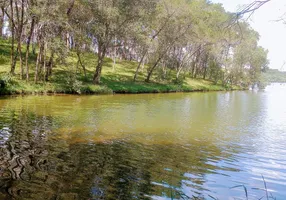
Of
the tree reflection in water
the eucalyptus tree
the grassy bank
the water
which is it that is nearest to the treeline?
the eucalyptus tree

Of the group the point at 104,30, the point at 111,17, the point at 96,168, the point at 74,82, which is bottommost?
the point at 96,168

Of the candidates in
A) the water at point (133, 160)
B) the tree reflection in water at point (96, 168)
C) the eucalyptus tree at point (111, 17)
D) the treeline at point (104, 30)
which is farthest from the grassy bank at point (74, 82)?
the tree reflection in water at point (96, 168)

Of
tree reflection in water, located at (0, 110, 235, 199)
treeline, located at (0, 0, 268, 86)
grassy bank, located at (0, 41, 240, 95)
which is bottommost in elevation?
tree reflection in water, located at (0, 110, 235, 199)

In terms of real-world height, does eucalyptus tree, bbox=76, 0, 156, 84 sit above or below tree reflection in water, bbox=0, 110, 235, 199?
above

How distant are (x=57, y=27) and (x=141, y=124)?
17505 mm

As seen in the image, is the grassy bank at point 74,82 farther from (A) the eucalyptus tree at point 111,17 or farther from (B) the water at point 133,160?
(B) the water at point 133,160

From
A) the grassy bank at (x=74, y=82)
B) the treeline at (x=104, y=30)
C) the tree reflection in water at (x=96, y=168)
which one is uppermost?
the treeline at (x=104, y=30)

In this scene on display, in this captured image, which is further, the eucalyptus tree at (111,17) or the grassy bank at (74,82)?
the eucalyptus tree at (111,17)

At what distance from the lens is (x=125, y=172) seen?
7.86 meters

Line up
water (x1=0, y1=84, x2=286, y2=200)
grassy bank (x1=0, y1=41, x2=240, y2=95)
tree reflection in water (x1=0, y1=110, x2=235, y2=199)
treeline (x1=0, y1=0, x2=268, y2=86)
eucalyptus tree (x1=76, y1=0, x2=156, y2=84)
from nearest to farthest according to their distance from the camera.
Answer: tree reflection in water (x1=0, y1=110, x2=235, y2=199) → water (x1=0, y1=84, x2=286, y2=200) → treeline (x1=0, y1=0, x2=268, y2=86) → grassy bank (x1=0, y1=41, x2=240, y2=95) → eucalyptus tree (x1=76, y1=0, x2=156, y2=84)

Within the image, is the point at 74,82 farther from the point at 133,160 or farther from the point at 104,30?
the point at 133,160

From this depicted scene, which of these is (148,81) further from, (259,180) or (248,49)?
(259,180)

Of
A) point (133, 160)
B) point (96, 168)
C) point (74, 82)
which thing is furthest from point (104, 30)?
point (96, 168)

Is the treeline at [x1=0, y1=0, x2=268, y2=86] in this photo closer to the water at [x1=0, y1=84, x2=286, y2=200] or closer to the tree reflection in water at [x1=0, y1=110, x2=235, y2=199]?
the water at [x1=0, y1=84, x2=286, y2=200]
